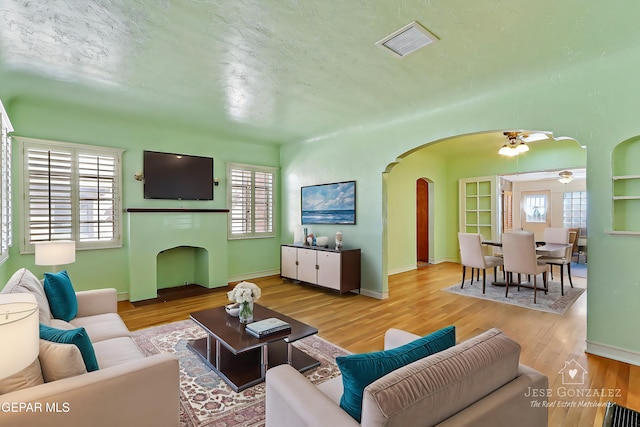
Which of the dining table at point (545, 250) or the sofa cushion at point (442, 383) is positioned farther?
the dining table at point (545, 250)

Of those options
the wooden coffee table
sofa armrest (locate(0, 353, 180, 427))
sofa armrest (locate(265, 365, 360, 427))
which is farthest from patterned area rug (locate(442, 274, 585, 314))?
sofa armrest (locate(0, 353, 180, 427))

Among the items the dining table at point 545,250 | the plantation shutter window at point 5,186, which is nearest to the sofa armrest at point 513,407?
the plantation shutter window at point 5,186

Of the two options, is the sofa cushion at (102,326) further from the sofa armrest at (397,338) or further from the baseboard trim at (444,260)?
the baseboard trim at (444,260)

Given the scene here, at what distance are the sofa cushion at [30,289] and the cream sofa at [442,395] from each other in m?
1.74

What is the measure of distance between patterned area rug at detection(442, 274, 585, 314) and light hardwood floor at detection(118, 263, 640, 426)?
15cm

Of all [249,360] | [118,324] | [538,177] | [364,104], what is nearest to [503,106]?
[364,104]

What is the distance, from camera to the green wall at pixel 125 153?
4.05 metres

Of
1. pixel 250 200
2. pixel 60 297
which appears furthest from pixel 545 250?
pixel 60 297

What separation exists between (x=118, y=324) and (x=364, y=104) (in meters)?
3.59

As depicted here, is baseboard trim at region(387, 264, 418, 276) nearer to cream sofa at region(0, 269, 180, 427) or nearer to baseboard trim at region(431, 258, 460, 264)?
baseboard trim at region(431, 258, 460, 264)

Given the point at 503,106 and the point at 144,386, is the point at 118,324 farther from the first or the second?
the point at 503,106

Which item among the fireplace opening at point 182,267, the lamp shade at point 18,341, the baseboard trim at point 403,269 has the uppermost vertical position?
the lamp shade at point 18,341

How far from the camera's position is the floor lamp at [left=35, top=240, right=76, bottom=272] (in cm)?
308

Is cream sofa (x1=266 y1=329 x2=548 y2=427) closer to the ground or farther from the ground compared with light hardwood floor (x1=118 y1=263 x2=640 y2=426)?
farther from the ground
